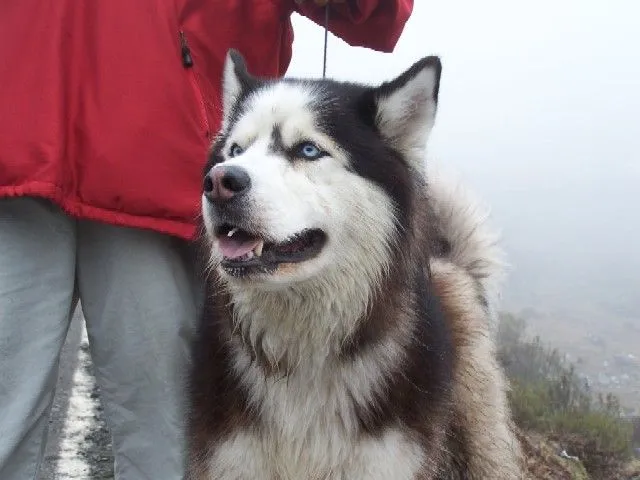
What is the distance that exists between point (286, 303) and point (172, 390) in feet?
2.08

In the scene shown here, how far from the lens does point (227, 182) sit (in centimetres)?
207

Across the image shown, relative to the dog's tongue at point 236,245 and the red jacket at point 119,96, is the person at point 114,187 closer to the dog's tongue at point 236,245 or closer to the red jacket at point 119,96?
the red jacket at point 119,96

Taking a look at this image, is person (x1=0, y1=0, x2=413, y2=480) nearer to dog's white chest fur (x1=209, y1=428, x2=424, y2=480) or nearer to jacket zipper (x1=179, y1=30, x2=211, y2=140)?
jacket zipper (x1=179, y1=30, x2=211, y2=140)

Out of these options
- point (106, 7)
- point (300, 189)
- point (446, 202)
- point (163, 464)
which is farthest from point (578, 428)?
point (106, 7)

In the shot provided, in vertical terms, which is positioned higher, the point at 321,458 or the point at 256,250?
the point at 256,250

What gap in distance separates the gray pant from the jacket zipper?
1.39 ft

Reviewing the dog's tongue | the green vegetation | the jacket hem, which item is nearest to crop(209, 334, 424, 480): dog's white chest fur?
the dog's tongue

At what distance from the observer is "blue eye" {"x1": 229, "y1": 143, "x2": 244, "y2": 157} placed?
2.45 metres

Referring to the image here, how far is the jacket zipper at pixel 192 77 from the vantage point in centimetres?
260

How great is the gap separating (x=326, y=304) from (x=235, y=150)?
0.57 metres

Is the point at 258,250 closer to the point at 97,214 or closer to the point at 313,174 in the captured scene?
the point at 313,174

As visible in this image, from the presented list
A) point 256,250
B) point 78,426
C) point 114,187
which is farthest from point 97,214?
point 78,426

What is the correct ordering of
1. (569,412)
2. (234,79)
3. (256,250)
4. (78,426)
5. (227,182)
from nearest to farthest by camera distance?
(227,182)
(256,250)
(234,79)
(78,426)
(569,412)

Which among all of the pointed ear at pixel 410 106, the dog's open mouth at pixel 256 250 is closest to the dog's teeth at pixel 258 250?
Result: the dog's open mouth at pixel 256 250
